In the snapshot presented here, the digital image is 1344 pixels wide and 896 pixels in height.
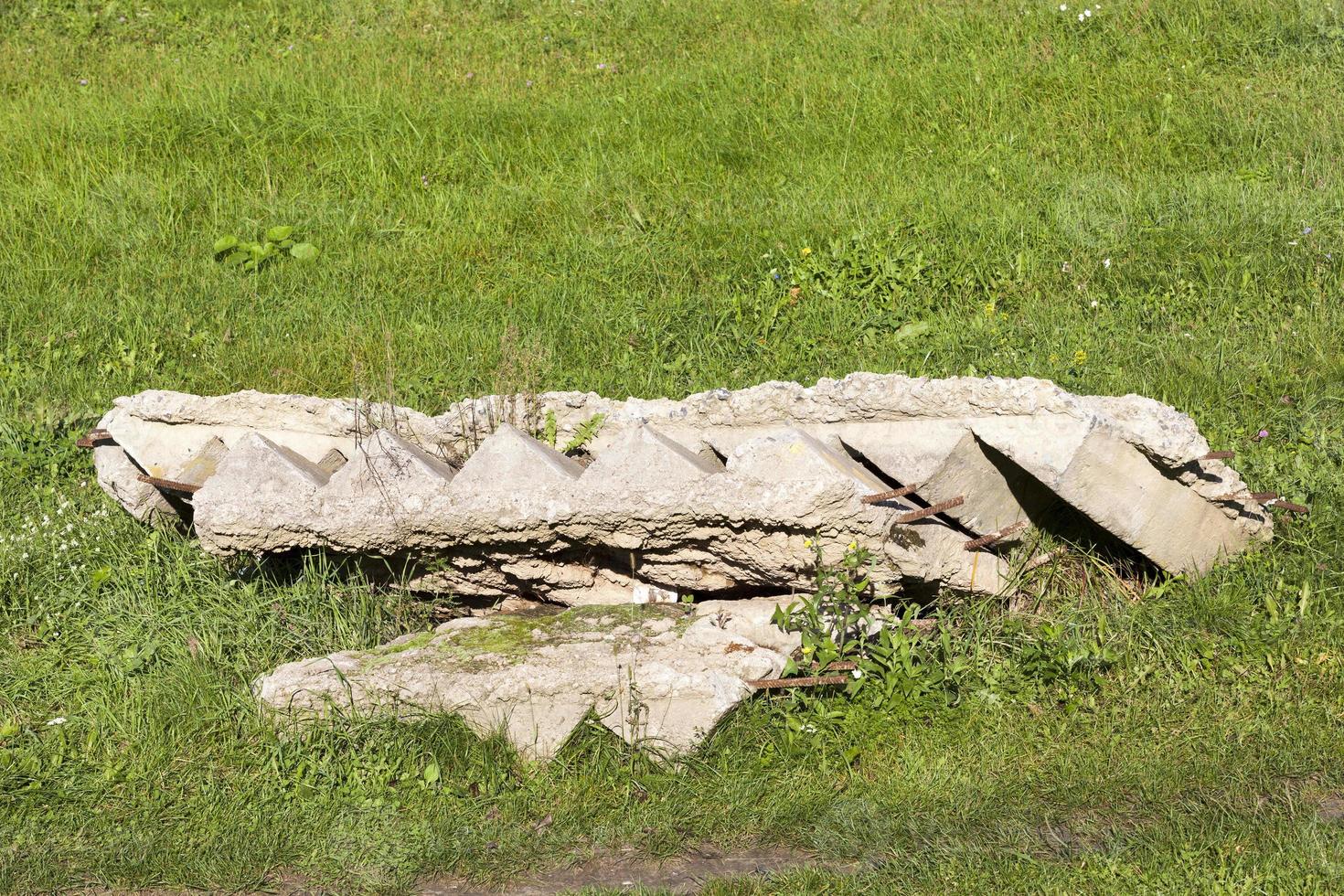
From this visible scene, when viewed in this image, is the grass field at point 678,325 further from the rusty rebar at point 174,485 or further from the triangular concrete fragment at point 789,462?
the triangular concrete fragment at point 789,462

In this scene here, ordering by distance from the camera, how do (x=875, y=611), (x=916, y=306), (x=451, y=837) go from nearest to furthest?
(x=451, y=837) → (x=875, y=611) → (x=916, y=306)

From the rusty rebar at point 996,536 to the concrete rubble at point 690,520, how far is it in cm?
1

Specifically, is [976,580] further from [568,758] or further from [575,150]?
[575,150]

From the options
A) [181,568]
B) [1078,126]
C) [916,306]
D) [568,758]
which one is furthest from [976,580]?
[1078,126]

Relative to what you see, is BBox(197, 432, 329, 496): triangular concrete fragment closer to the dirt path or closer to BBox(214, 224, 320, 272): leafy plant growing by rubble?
the dirt path

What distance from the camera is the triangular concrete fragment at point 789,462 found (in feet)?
13.5

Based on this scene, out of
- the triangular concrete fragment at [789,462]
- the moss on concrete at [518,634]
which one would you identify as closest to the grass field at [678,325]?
the moss on concrete at [518,634]

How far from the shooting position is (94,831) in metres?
3.87

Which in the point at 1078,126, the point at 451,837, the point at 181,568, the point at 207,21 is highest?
the point at 207,21

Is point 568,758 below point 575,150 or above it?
below

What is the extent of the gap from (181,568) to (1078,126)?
510 centimetres

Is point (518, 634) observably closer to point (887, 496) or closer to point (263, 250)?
point (887, 496)

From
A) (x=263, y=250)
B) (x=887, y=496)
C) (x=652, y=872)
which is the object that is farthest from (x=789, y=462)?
(x=263, y=250)

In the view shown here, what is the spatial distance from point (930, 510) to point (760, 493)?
55 centimetres
